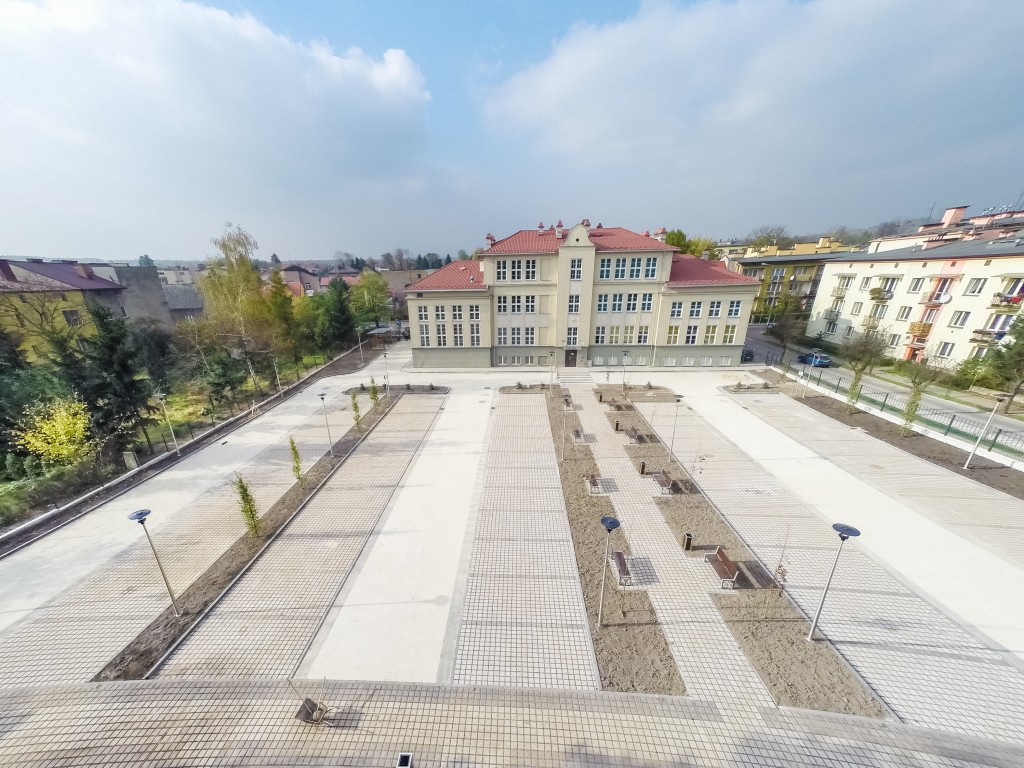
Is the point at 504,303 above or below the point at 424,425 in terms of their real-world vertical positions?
above

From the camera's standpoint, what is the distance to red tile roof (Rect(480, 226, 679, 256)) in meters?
28.4

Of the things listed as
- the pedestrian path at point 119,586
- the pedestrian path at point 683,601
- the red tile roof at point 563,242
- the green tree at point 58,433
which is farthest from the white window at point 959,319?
the green tree at point 58,433

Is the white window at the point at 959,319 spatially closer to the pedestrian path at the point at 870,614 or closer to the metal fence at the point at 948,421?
the metal fence at the point at 948,421

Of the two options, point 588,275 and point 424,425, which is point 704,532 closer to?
point 424,425

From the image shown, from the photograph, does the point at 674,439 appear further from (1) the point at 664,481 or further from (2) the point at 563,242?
(2) the point at 563,242

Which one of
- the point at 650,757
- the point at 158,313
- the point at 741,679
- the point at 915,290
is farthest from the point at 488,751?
the point at 158,313

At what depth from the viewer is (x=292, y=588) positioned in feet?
32.3

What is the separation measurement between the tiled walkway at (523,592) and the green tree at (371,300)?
38.9 m

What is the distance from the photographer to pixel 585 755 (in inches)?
246

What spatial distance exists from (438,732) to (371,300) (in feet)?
166

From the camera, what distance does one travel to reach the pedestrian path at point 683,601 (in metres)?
7.36

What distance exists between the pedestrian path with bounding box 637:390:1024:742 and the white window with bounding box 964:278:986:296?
23110mm

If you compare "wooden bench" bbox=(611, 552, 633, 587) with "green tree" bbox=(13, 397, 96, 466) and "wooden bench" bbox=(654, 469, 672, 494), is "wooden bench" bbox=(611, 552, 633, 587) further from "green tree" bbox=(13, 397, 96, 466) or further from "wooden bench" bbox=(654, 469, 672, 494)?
"green tree" bbox=(13, 397, 96, 466)

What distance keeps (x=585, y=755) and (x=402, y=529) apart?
781 centimetres
